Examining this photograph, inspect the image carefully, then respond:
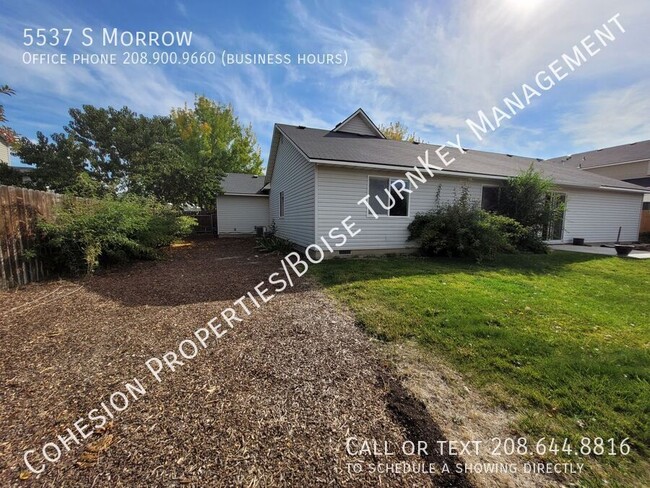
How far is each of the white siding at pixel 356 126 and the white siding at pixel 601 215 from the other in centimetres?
944

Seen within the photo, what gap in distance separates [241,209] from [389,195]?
10822mm

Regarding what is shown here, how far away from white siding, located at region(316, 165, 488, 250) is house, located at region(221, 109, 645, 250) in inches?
1.2

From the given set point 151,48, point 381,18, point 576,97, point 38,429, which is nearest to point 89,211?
point 151,48

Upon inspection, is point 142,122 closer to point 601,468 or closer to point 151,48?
point 151,48

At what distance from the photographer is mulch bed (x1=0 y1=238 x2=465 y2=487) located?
68.5 inches

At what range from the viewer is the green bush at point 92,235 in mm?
5945

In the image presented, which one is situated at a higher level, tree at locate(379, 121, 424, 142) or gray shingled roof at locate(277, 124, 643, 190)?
tree at locate(379, 121, 424, 142)

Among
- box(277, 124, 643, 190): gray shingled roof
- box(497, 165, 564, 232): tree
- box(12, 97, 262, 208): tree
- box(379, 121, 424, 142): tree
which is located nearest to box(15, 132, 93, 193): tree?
box(12, 97, 262, 208): tree

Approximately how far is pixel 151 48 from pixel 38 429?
8.58 m

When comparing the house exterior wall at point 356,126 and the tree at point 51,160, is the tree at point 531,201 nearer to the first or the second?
the house exterior wall at point 356,126

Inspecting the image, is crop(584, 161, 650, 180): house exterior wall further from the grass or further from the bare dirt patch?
the bare dirt patch

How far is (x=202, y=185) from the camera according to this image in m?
14.9

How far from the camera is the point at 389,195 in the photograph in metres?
9.05

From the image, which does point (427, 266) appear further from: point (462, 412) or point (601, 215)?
point (601, 215)
